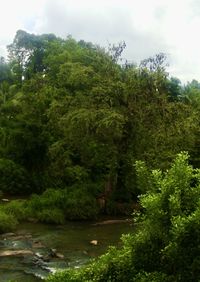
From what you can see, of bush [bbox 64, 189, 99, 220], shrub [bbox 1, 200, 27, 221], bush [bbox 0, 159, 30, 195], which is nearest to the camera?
shrub [bbox 1, 200, 27, 221]

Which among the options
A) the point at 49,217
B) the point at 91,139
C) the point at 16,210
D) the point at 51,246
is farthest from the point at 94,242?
the point at 91,139

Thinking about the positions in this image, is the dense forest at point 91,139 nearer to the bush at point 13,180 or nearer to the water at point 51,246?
the bush at point 13,180

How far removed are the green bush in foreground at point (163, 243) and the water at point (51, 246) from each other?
23.8 ft

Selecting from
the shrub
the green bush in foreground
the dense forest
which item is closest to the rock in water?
the dense forest

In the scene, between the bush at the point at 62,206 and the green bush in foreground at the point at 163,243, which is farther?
the bush at the point at 62,206

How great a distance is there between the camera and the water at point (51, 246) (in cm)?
1923

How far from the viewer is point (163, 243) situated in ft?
36.5

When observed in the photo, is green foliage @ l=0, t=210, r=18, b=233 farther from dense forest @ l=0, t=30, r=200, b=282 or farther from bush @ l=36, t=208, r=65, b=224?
bush @ l=36, t=208, r=65, b=224

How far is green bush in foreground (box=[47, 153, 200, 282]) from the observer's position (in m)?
10.6

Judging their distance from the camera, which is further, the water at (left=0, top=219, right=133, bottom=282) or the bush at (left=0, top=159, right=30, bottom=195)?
the bush at (left=0, top=159, right=30, bottom=195)

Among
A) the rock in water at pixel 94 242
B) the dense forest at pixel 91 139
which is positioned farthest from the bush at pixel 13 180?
the rock in water at pixel 94 242

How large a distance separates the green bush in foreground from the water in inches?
286

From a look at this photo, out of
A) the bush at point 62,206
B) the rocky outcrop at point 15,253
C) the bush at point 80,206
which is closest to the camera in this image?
the rocky outcrop at point 15,253

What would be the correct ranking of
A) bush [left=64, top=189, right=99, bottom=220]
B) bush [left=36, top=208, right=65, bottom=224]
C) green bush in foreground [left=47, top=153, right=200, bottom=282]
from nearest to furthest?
green bush in foreground [left=47, top=153, right=200, bottom=282] < bush [left=36, top=208, right=65, bottom=224] < bush [left=64, top=189, right=99, bottom=220]
